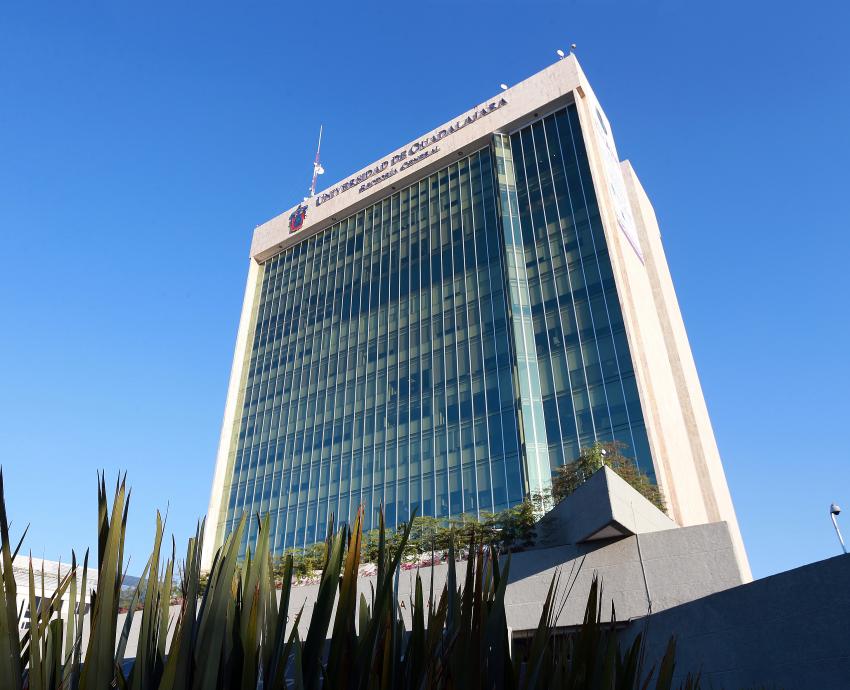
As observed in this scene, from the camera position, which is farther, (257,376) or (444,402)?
(257,376)

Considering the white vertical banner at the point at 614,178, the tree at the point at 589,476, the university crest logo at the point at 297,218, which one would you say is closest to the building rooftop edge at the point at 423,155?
the university crest logo at the point at 297,218

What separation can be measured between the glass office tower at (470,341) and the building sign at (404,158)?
Answer: 0.78 ft

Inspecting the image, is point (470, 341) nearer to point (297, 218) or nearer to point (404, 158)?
point (404, 158)

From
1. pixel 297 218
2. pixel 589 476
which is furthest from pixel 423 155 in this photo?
pixel 589 476

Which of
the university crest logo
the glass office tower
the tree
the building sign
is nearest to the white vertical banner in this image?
the glass office tower

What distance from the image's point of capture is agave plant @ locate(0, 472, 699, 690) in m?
3.17

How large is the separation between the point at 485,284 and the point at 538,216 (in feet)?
19.9

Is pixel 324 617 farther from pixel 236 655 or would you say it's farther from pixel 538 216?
pixel 538 216

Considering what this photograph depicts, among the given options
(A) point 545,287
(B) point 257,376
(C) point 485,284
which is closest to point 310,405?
(B) point 257,376

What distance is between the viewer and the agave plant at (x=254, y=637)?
10.4 ft

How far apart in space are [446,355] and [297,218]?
27636mm

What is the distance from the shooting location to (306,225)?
65.3m

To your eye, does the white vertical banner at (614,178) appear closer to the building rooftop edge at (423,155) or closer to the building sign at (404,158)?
the building rooftop edge at (423,155)

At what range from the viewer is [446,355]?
47.2m
